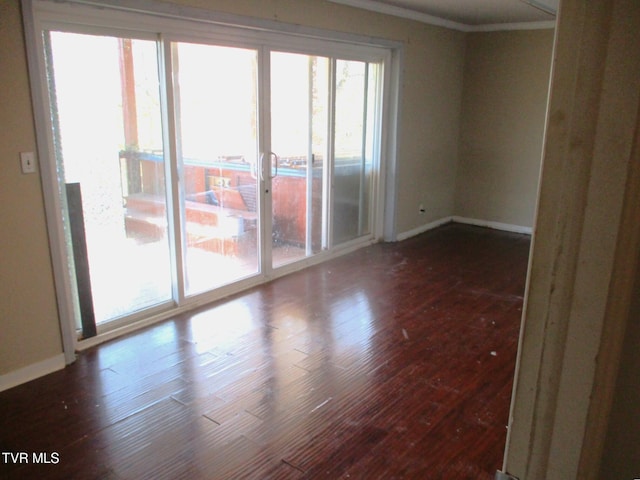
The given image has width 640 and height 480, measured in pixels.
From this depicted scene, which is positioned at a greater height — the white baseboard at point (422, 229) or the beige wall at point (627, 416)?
the beige wall at point (627, 416)

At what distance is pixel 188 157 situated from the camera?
381cm

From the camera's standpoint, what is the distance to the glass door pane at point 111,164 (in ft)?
10.0

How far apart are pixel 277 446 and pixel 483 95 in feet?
18.2

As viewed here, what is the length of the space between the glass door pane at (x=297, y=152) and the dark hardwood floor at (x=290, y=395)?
78 centimetres

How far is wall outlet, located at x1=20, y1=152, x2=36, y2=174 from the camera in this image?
275 centimetres

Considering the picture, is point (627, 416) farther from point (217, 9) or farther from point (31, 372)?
point (217, 9)

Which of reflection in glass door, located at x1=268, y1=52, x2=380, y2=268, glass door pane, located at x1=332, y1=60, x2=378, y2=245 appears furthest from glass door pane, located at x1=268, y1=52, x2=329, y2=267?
glass door pane, located at x1=332, y1=60, x2=378, y2=245

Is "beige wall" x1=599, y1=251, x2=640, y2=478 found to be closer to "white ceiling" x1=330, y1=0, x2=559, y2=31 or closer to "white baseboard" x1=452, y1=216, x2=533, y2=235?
"white ceiling" x1=330, y1=0, x2=559, y2=31

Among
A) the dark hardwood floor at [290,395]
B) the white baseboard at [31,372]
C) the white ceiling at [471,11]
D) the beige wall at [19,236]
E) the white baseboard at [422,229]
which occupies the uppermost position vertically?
the white ceiling at [471,11]

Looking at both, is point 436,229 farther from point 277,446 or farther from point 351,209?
point 277,446

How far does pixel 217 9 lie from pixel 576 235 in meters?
3.60

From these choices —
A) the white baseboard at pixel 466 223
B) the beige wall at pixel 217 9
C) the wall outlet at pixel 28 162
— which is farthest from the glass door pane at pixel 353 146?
the wall outlet at pixel 28 162

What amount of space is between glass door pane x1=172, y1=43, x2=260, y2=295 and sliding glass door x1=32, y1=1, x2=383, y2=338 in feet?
0.03

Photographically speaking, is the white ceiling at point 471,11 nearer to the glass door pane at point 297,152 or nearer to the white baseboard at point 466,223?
the glass door pane at point 297,152
